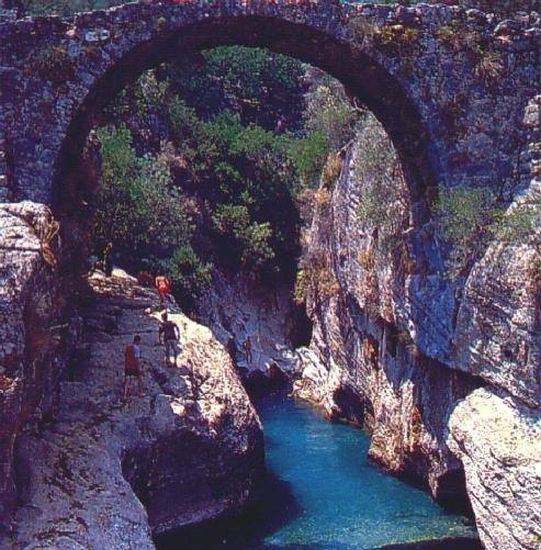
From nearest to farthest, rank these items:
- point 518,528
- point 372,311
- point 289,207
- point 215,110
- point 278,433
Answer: point 518,528 → point 372,311 → point 278,433 → point 289,207 → point 215,110

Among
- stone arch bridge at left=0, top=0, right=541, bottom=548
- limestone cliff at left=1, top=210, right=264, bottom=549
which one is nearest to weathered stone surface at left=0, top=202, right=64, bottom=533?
limestone cliff at left=1, top=210, right=264, bottom=549

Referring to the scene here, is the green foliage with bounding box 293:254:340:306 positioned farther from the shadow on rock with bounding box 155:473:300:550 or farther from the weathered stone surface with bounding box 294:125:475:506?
the shadow on rock with bounding box 155:473:300:550

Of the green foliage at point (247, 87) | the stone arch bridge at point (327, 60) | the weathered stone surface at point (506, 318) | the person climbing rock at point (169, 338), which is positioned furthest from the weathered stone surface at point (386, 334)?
the green foliage at point (247, 87)

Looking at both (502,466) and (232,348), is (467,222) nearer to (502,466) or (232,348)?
(502,466)

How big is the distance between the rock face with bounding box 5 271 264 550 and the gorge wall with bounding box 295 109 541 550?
3529 mm

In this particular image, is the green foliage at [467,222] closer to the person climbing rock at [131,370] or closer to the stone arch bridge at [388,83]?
the stone arch bridge at [388,83]

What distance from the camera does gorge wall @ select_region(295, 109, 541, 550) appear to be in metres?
13.2

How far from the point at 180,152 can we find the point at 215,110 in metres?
5.73

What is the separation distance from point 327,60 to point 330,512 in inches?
337

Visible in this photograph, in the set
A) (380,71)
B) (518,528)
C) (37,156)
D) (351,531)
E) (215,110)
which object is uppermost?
(215,110)

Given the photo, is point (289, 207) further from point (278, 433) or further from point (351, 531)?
point (351, 531)

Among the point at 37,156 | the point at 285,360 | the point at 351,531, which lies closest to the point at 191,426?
the point at 351,531

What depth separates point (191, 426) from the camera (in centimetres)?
1524

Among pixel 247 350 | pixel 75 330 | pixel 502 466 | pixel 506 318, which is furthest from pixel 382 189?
pixel 247 350
